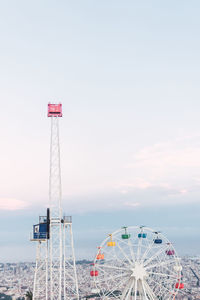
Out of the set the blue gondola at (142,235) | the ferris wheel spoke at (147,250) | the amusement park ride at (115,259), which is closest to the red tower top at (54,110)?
the amusement park ride at (115,259)

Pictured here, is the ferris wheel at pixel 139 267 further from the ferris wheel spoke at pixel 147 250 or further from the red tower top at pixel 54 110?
the red tower top at pixel 54 110

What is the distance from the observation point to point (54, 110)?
41.2 metres

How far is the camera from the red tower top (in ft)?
135

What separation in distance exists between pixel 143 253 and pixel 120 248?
2879mm

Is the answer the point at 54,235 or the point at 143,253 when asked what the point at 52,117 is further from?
the point at 143,253

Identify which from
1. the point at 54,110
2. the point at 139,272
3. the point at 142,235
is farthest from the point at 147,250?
the point at 54,110

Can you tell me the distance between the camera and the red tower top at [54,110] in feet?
135

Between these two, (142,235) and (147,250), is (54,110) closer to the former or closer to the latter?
(142,235)

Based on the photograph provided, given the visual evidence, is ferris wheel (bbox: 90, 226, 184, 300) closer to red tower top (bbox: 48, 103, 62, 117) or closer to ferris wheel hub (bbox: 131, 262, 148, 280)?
ferris wheel hub (bbox: 131, 262, 148, 280)

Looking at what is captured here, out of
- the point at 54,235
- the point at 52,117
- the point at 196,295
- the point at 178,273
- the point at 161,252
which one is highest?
the point at 52,117

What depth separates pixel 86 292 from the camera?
339 feet

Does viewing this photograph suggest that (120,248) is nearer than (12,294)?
Yes

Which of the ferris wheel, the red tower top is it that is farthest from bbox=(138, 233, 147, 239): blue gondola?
the red tower top

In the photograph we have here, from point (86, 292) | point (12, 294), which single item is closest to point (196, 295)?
point (86, 292)
